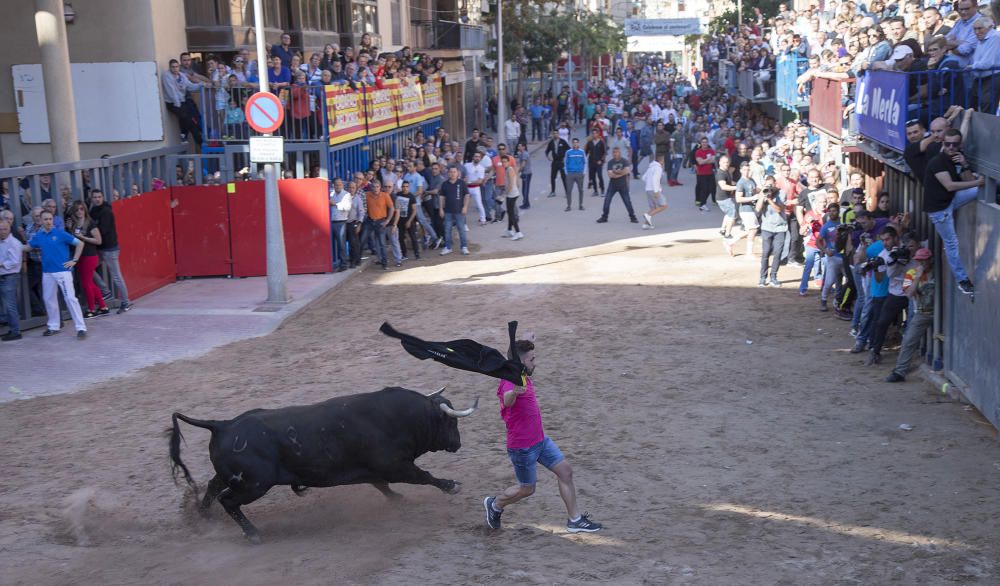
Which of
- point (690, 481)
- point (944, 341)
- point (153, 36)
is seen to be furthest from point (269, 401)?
point (153, 36)

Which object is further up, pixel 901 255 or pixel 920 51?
pixel 920 51

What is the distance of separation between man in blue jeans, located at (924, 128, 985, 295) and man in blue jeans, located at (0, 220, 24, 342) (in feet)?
38.4

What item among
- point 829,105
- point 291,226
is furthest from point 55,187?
point 829,105

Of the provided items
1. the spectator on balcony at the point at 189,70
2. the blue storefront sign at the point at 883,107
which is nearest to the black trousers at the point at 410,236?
the spectator on balcony at the point at 189,70

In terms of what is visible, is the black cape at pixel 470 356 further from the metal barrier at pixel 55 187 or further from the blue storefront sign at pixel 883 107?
the metal barrier at pixel 55 187

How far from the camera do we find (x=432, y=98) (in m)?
31.3

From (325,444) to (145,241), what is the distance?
38.3 feet

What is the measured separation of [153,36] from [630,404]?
528 inches

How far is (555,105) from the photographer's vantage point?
55.6 m

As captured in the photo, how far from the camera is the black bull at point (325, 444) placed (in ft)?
25.4

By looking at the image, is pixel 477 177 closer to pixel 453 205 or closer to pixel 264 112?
pixel 453 205

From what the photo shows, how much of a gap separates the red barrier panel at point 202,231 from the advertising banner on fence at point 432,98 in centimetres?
1087

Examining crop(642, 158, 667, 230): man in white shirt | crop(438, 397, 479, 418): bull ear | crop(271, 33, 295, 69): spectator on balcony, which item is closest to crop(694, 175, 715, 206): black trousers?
crop(642, 158, 667, 230): man in white shirt

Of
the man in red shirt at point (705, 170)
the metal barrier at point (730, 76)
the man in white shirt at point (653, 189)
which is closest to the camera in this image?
the man in white shirt at point (653, 189)
